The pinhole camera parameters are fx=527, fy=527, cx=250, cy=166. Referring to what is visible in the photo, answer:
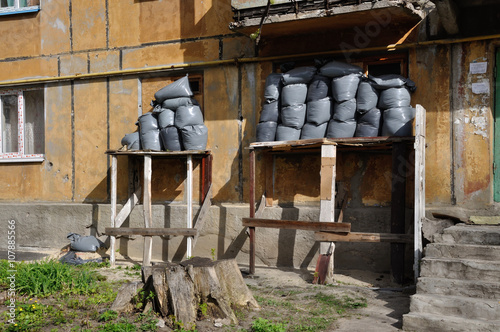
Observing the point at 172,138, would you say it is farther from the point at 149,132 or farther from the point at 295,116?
the point at 295,116

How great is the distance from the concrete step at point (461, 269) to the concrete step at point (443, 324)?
2.10 ft

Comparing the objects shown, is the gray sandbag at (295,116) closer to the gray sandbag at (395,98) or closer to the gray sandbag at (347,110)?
the gray sandbag at (347,110)

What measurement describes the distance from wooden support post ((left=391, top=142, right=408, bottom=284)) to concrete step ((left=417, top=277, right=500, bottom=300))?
1458mm

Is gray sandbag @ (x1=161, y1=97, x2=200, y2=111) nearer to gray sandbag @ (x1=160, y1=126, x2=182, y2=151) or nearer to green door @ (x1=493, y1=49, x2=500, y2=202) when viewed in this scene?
gray sandbag @ (x1=160, y1=126, x2=182, y2=151)

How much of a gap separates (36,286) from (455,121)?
5.70 m

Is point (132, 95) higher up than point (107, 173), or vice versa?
point (132, 95)

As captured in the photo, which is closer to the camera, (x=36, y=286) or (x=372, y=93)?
(x=36, y=286)

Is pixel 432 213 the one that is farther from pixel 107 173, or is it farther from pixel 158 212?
pixel 107 173

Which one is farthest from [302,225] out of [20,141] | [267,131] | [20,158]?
[20,141]

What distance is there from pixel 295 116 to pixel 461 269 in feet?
10.5

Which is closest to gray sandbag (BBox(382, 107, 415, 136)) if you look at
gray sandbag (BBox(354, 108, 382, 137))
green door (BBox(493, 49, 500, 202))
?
gray sandbag (BBox(354, 108, 382, 137))

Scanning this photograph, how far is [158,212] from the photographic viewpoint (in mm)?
8758

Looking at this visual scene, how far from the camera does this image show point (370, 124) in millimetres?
7242

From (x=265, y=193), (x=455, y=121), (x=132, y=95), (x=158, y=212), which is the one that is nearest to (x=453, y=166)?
(x=455, y=121)
